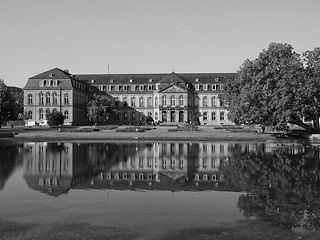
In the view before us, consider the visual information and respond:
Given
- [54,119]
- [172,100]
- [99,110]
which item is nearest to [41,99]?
[99,110]

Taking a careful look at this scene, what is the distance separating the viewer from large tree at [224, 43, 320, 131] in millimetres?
42812

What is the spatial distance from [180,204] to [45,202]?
4.42 metres

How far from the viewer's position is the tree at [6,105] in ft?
192

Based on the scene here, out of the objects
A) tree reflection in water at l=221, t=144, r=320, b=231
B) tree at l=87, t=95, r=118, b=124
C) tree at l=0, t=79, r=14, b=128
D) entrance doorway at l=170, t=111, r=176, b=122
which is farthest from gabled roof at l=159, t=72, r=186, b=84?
tree reflection in water at l=221, t=144, r=320, b=231

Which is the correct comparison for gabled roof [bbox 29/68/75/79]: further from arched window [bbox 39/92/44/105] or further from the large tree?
the large tree

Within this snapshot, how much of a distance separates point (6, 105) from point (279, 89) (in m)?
40.0

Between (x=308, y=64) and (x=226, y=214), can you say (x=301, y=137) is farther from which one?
(x=226, y=214)

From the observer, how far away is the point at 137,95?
10138 centimetres

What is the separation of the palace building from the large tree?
41248 millimetres

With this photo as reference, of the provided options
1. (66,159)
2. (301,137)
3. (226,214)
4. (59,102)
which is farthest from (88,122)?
(226,214)

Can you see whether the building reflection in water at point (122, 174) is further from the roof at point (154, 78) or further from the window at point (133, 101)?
the window at point (133, 101)

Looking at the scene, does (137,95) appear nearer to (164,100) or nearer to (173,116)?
(164,100)

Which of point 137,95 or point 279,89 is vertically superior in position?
point 137,95

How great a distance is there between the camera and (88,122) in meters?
96.3
